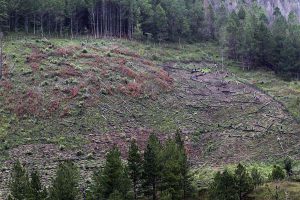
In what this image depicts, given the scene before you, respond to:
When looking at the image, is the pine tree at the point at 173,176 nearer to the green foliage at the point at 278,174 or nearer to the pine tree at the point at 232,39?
the green foliage at the point at 278,174

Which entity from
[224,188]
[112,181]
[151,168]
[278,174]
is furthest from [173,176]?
[278,174]

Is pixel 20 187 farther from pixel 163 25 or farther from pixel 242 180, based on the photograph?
pixel 163 25

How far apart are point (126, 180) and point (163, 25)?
2839 inches

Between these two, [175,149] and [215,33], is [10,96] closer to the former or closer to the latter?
[175,149]

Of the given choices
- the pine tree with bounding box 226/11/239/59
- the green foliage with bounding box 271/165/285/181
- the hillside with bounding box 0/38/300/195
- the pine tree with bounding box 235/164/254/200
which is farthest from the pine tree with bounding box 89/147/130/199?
the pine tree with bounding box 226/11/239/59

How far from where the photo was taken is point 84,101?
212 feet

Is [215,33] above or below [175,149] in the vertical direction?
above

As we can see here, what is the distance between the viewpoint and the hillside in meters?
55.6

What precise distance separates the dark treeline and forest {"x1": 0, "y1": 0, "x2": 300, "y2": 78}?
55012mm

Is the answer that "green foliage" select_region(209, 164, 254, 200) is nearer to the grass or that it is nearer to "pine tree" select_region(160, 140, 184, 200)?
"pine tree" select_region(160, 140, 184, 200)

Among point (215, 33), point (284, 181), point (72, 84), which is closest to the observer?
point (284, 181)

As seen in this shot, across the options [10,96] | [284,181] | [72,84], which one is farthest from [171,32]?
[284,181]

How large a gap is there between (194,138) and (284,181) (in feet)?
62.7

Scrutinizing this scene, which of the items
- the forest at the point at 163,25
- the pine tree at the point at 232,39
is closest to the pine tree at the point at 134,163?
the forest at the point at 163,25
